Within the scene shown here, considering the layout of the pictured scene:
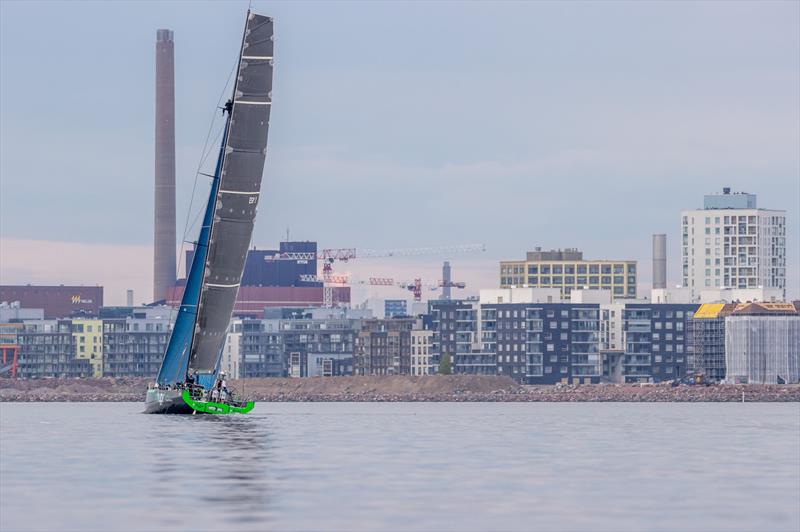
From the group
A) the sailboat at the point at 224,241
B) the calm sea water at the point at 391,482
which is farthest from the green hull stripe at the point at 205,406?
the calm sea water at the point at 391,482

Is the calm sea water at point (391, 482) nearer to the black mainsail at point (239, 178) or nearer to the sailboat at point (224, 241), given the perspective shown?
the sailboat at point (224, 241)

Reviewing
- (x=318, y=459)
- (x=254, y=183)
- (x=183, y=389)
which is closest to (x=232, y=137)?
(x=254, y=183)

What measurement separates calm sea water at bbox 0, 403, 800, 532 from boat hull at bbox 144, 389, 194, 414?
14066 millimetres

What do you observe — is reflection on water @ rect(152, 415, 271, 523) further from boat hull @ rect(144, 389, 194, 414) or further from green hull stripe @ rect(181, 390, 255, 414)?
boat hull @ rect(144, 389, 194, 414)

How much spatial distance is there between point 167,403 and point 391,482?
175 feet

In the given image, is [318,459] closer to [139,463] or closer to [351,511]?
[139,463]

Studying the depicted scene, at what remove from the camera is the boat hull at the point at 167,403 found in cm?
10375

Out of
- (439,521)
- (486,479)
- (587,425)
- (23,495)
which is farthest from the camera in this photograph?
(587,425)

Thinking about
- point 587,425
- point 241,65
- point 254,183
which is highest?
point 241,65

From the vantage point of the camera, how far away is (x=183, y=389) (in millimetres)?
103375

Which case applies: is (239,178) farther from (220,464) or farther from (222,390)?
(220,464)

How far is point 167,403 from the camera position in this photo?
106 metres

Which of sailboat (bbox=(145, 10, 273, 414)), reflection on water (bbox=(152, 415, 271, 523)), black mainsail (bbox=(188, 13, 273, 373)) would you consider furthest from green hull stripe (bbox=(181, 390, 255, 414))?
reflection on water (bbox=(152, 415, 271, 523))

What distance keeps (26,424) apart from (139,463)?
53338 mm
